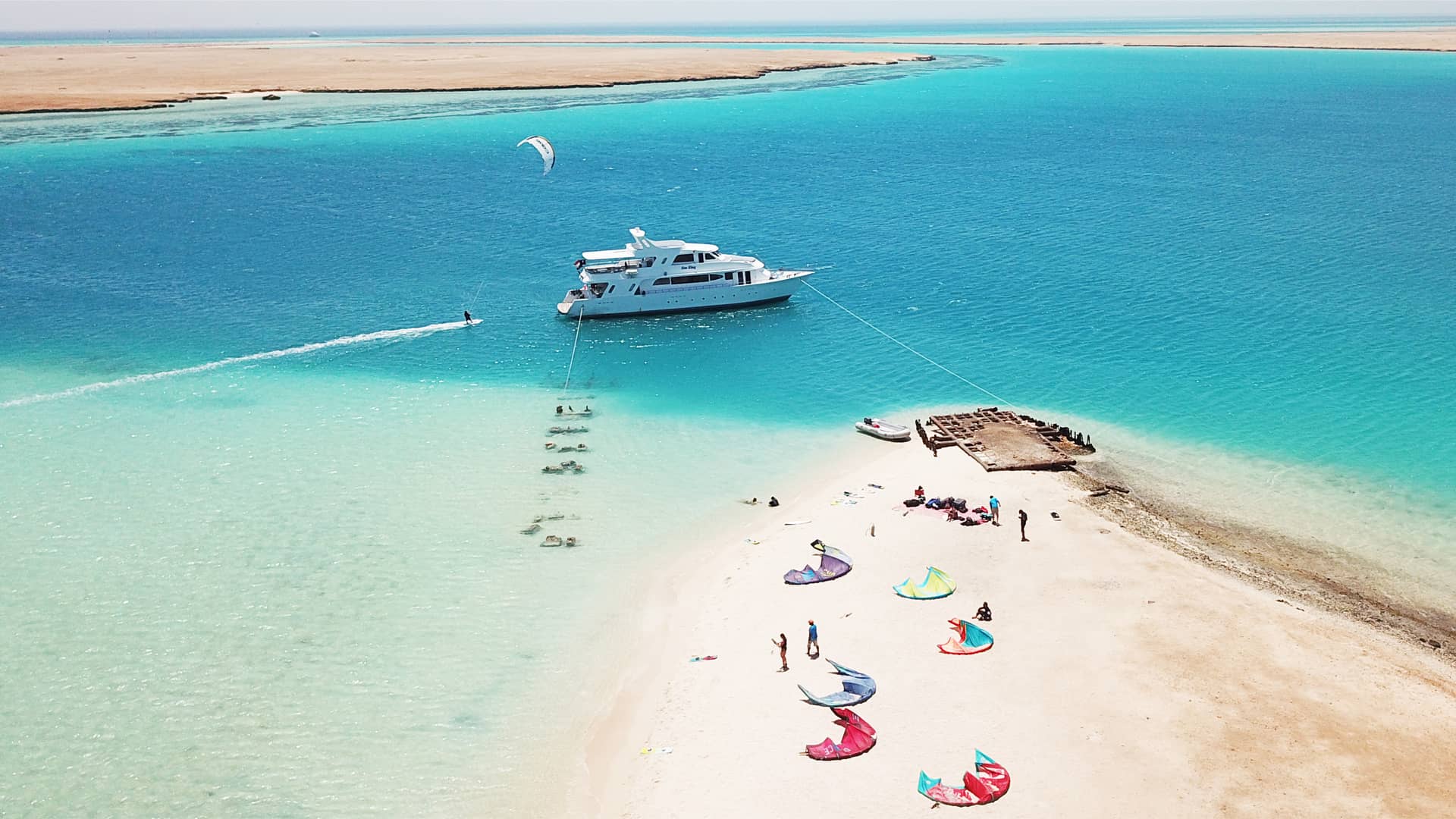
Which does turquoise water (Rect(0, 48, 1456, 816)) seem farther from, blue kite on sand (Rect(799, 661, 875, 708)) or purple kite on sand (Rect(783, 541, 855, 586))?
blue kite on sand (Rect(799, 661, 875, 708))

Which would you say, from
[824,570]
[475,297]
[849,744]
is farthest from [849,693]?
[475,297]

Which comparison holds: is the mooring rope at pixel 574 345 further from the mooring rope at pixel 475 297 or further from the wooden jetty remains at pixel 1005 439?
the wooden jetty remains at pixel 1005 439

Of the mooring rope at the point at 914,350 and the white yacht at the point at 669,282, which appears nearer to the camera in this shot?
the mooring rope at the point at 914,350

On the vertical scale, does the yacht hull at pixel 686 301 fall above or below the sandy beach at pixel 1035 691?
above

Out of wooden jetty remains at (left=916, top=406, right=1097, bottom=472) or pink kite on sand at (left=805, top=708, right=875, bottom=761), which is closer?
pink kite on sand at (left=805, top=708, right=875, bottom=761)

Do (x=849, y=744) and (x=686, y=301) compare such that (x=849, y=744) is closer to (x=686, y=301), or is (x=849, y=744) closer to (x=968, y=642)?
(x=968, y=642)

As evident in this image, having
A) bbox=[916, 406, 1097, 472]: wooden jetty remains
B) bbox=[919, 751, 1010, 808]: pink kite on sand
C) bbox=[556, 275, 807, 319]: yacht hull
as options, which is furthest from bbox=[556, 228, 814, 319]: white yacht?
bbox=[919, 751, 1010, 808]: pink kite on sand

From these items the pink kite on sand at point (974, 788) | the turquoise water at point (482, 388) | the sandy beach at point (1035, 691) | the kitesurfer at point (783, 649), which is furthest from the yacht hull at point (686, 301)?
the pink kite on sand at point (974, 788)
